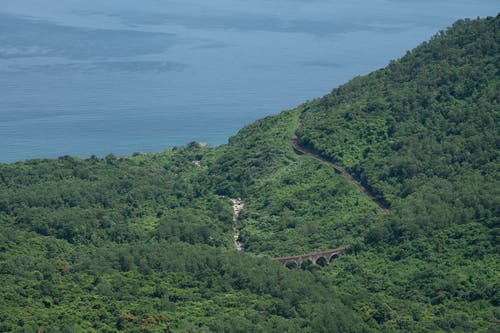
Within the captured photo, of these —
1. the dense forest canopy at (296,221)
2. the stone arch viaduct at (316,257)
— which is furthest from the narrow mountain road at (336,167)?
the stone arch viaduct at (316,257)

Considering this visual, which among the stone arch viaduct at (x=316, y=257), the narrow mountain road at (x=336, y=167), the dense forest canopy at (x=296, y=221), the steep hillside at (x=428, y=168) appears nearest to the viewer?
the dense forest canopy at (x=296, y=221)

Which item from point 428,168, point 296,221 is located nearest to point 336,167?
point 428,168

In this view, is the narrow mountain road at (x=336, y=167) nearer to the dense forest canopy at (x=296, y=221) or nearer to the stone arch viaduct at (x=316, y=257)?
the dense forest canopy at (x=296, y=221)

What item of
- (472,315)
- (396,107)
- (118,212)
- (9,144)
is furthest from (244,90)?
(472,315)

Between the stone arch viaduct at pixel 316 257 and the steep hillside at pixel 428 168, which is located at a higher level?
the steep hillside at pixel 428 168

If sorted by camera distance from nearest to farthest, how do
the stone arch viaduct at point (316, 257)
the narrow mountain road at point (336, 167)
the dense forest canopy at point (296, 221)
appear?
1. the dense forest canopy at point (296, 221)
2. the stone arch viaduct at point (316, 257)
3. the narrow mountain road at point (336, 167)

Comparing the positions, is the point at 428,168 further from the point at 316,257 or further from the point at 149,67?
the point at 149,67
